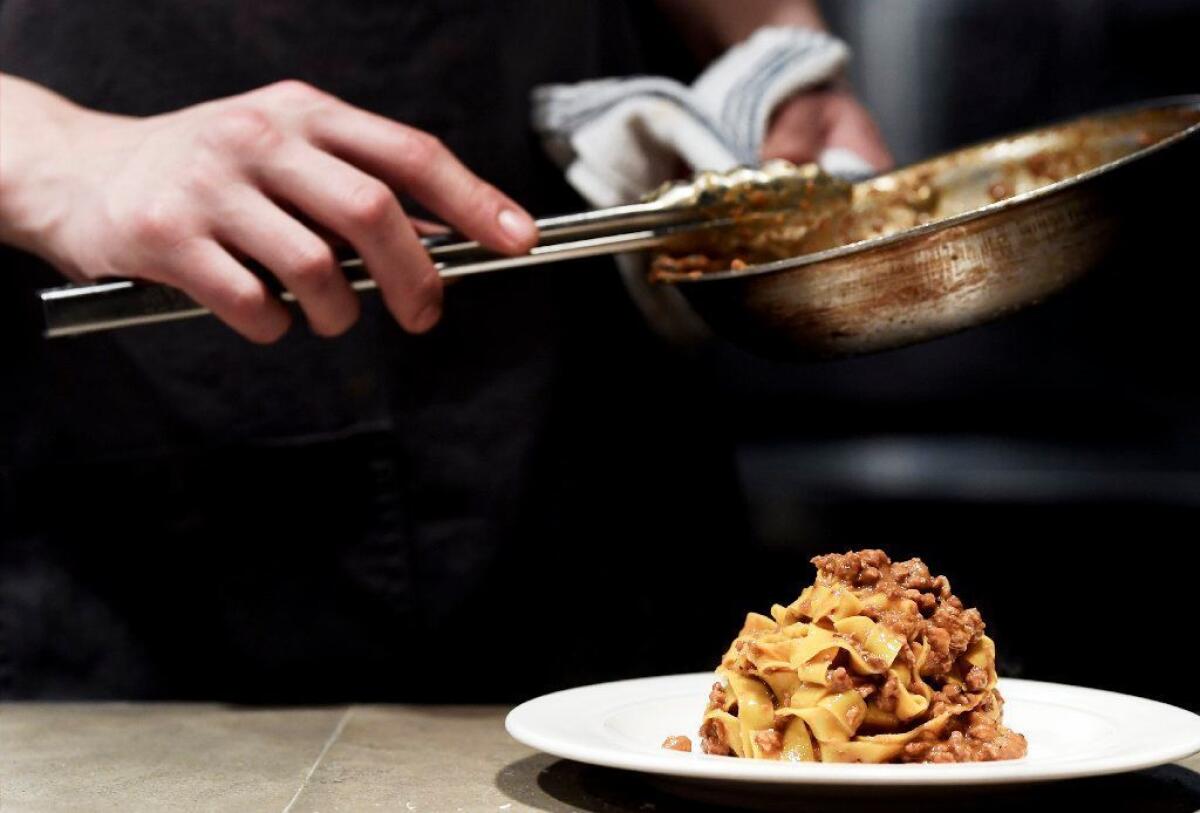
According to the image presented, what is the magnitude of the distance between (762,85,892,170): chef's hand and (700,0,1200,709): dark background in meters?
0.58

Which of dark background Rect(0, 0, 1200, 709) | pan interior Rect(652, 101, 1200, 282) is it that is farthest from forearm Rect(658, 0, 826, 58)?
pan interior Rect(652, 101, 1200, 282)

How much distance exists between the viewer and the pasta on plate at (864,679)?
2.43ft

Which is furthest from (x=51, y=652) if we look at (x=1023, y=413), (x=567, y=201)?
(x=1023, y=413)

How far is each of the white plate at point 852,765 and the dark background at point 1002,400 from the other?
2.99 feet

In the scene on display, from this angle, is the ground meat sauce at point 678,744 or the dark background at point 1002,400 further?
the dark background at point 1002,400

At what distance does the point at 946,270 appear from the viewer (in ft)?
3.09

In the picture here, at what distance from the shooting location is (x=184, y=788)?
813 mm

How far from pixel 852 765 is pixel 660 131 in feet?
2.36

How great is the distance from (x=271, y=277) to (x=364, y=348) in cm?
21

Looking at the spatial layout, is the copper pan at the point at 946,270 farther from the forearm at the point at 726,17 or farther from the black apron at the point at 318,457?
the forearm at the point at 726,17

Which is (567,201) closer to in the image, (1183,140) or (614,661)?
(614,661)

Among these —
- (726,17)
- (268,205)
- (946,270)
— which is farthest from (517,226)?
(726,17)

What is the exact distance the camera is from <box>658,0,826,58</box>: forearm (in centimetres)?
143

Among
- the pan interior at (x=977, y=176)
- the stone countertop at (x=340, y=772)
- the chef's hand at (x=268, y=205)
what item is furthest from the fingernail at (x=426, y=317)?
the stone countertop at (x=340, y=772)
